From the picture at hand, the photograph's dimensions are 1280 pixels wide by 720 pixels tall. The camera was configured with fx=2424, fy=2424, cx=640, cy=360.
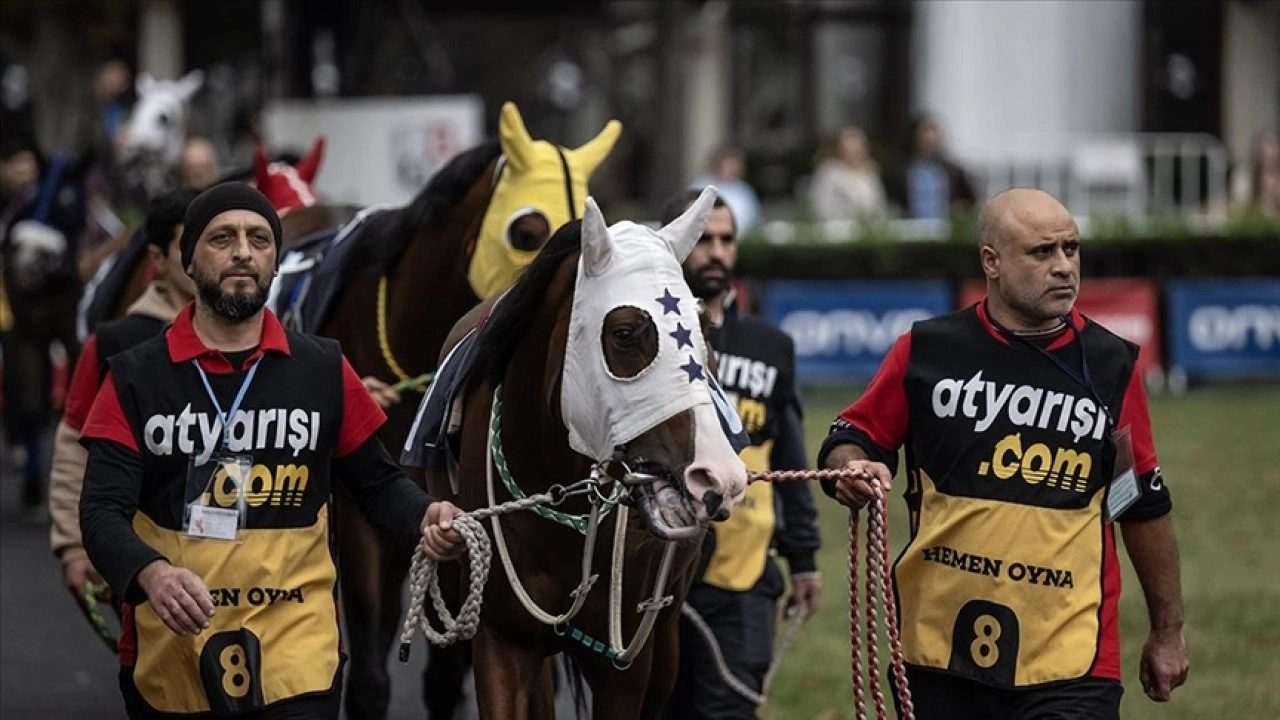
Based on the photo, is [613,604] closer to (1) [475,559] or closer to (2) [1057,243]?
(1) [475,559]

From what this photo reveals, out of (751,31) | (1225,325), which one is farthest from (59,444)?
(751,31)

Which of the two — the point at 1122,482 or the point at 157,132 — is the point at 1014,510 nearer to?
the point at 1122,482

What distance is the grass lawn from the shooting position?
9.03m

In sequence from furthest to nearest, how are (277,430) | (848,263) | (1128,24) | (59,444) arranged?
(1128,24)
(848,263)
(59,444)
(277,430)

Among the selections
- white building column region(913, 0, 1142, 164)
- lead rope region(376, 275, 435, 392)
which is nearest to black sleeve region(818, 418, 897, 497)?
lead rope region(376, 275, 435, 392)

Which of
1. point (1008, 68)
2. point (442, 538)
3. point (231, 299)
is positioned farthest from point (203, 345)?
point (1008, 68)

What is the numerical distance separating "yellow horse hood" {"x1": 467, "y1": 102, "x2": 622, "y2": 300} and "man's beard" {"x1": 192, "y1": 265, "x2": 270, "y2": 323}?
1.86 metres

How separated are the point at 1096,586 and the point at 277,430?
1.93 m

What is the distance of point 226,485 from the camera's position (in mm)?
5410

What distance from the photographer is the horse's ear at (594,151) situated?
24.6 ft

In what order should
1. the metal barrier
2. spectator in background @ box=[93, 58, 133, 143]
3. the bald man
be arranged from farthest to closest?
the metal barrier < spectator in background @ box=[93, 58, 133, 143] < the bald man

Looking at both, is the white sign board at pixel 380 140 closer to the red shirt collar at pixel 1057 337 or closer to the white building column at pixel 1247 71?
the white building column at pixel 1247 71

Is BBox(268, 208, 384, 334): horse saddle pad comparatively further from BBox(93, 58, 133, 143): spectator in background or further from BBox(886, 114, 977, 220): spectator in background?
BBox(886, 114, 977, 220): spectator in background

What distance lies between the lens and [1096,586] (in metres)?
5.67
